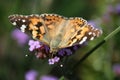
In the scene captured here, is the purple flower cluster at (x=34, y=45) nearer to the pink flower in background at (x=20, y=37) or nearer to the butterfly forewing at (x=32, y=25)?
the butterfly forewing at (x=32, y=25)

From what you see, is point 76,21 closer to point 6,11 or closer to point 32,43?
point 32,43

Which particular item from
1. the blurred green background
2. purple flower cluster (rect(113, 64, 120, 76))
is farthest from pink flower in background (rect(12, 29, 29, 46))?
purple flower cluster (rect(113, 64, 120, 76))

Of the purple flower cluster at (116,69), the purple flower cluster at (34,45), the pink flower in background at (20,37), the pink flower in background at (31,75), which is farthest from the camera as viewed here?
the pink flower in background at (20,37)

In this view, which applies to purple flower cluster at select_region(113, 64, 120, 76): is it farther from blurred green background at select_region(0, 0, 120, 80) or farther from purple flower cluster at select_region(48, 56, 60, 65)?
purple flower cluster at select_region(48, 56, 60, 65)

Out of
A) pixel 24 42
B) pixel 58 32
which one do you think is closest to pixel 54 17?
pixel 58 32

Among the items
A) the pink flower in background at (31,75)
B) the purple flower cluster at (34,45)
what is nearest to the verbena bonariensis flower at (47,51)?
the purple flower cluster at (34,45)

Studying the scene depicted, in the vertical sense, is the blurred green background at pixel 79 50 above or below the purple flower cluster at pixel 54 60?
below
